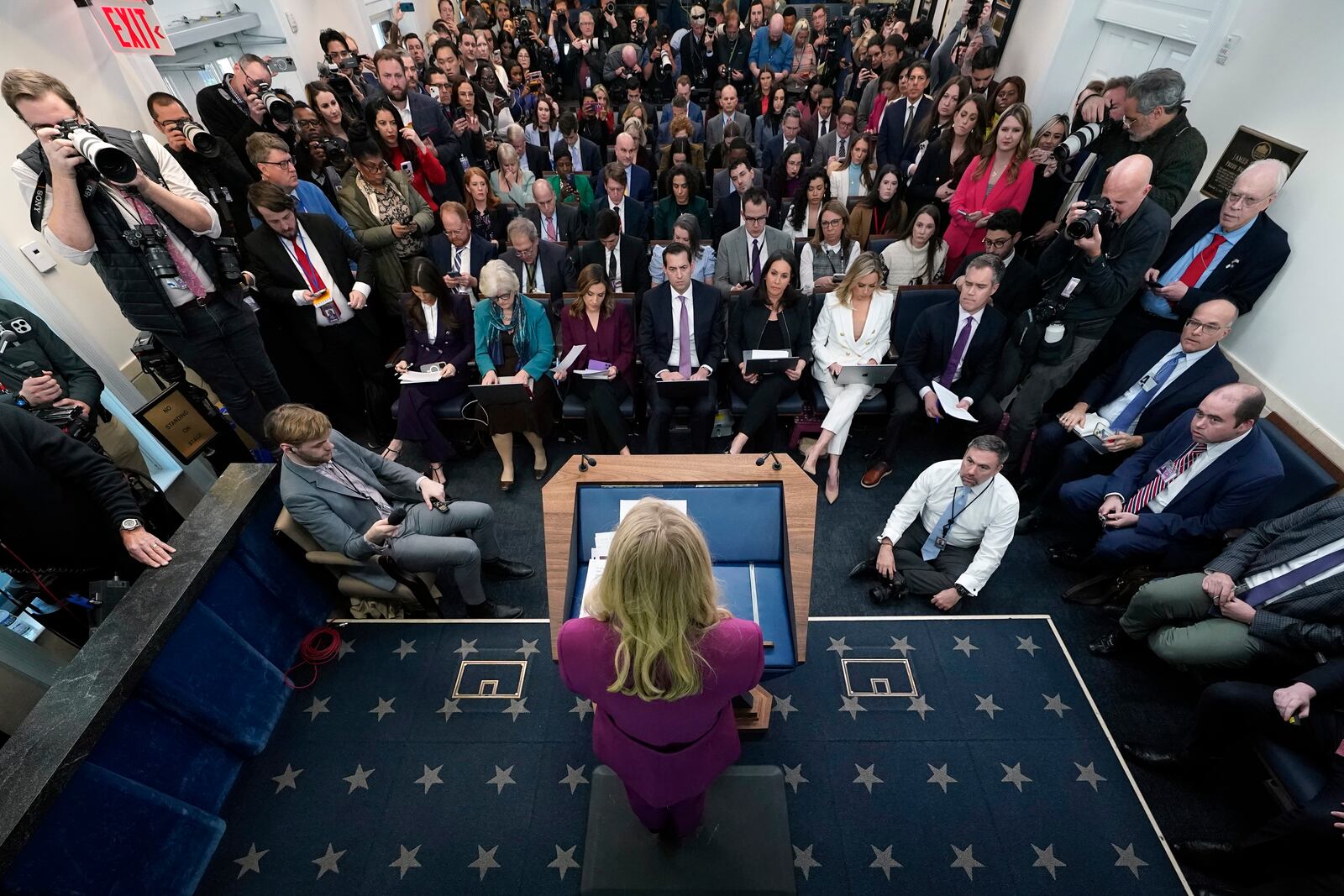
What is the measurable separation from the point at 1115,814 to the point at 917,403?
2408 mm

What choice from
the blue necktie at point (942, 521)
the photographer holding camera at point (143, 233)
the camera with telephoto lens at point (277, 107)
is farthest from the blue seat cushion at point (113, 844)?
the camera with telephoto lens at point (277, 107)

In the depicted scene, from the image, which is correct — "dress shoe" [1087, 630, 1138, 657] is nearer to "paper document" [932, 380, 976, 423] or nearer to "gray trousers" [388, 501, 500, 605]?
"paper document" [932, 380, 976, 423]

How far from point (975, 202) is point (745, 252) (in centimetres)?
185

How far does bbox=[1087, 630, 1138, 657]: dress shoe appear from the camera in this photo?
9.82 ft

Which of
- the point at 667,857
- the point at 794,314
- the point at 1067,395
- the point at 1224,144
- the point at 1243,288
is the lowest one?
the point at 667,857

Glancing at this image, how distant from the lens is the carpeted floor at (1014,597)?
8.23ft

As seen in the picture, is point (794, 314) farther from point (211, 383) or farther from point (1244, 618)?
point (211, 383)

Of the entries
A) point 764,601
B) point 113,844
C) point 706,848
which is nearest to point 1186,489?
point 764,601

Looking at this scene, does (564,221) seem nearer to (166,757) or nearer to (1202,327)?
(166,757)

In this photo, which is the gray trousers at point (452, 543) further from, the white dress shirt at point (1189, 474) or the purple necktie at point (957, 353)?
the white dress shirt at point (1189, 474)

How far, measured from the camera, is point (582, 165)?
6.46 meters

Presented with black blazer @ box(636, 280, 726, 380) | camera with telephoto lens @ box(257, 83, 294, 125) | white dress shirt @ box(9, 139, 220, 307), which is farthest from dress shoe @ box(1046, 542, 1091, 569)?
camera with telephoto lens @ box(257, 83, 294, 125)

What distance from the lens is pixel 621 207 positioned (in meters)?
5.18

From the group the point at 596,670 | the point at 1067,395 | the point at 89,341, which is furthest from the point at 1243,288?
the point at 89,341
